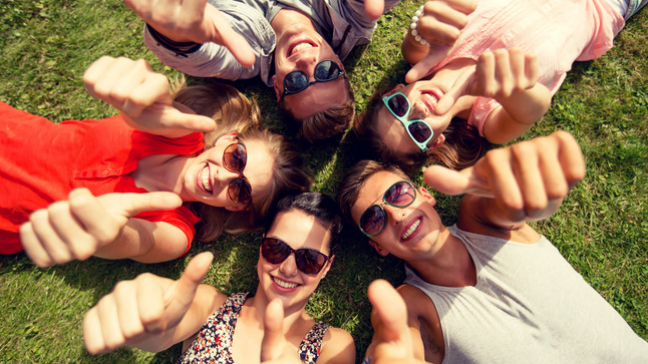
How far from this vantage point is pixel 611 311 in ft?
10.3

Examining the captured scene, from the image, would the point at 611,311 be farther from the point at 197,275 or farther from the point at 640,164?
the point at 197,275

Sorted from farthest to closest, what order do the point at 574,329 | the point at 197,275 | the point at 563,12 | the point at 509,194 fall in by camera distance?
the point at 563,12 < the point at 574,329 < the point at 197,275 < the point at 509,194

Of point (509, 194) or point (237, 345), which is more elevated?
point (509, 194)

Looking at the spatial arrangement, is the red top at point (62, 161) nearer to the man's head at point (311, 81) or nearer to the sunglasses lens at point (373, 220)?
the man's head at point (311, 81)

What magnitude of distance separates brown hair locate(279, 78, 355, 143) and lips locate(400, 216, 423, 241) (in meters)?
1.30

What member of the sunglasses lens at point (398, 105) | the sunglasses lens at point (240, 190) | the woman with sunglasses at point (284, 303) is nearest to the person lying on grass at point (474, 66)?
the sunglasses lens at point (398, 105)

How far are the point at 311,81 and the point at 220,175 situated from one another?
4.19ft

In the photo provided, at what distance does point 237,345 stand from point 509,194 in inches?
109

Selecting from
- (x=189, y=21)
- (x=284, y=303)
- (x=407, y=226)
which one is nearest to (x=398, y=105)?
(x=407, y=226)

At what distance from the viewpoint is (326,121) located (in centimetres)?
343

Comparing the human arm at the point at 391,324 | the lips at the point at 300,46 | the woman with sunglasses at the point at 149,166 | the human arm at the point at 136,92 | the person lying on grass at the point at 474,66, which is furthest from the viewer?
the lips at the point at 300,46

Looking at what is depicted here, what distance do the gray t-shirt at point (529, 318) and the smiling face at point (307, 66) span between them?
2.07 meters

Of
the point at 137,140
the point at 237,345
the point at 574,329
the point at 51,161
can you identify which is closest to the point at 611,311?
the point at 574,329

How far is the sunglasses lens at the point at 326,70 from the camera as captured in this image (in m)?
3.23
